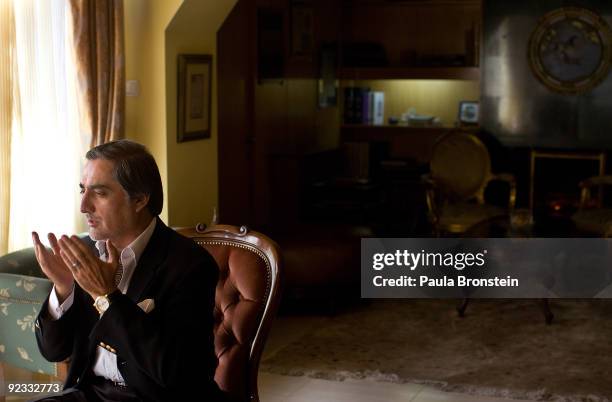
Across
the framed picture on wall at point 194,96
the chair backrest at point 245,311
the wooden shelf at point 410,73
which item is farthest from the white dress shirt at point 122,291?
the wooden shelf at point 410,73

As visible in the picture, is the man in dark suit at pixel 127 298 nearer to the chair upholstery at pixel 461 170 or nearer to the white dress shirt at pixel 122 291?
the white dress shirt at pixel 122 291

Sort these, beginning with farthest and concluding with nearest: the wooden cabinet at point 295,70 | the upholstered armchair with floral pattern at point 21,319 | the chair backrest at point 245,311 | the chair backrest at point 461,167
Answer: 1. the chair backrest at point 461,167
2. the wooden cabinet at point 295,70
3. the upholstered armchair with floral pattern at point 21,319
4. the chair backrest at point 245,311

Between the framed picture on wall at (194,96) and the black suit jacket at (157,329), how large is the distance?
3317 mm

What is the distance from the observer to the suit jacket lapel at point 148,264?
7.75 ft

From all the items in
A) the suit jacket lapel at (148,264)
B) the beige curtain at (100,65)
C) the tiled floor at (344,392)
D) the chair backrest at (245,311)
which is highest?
the beige curtain at (100,65)

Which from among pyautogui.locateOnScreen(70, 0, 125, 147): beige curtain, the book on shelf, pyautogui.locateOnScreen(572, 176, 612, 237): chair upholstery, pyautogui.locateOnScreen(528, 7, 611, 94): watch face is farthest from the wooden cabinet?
pyautogui.locateOnScreen(572, 176, 612, 237): chair upholstery

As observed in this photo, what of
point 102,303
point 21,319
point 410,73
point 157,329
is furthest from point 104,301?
point 410,73

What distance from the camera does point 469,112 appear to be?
31.0ft

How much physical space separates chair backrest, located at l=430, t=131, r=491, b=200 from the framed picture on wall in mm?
2468

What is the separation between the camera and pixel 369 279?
6848 millimetres

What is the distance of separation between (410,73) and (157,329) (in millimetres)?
7471

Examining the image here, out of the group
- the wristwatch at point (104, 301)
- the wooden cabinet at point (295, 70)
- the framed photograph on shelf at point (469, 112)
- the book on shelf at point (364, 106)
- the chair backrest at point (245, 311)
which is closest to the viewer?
the wristwatch at point (104, 301)

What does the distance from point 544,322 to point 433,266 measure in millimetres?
1412

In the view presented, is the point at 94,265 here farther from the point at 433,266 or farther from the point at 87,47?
the point at 433,266
